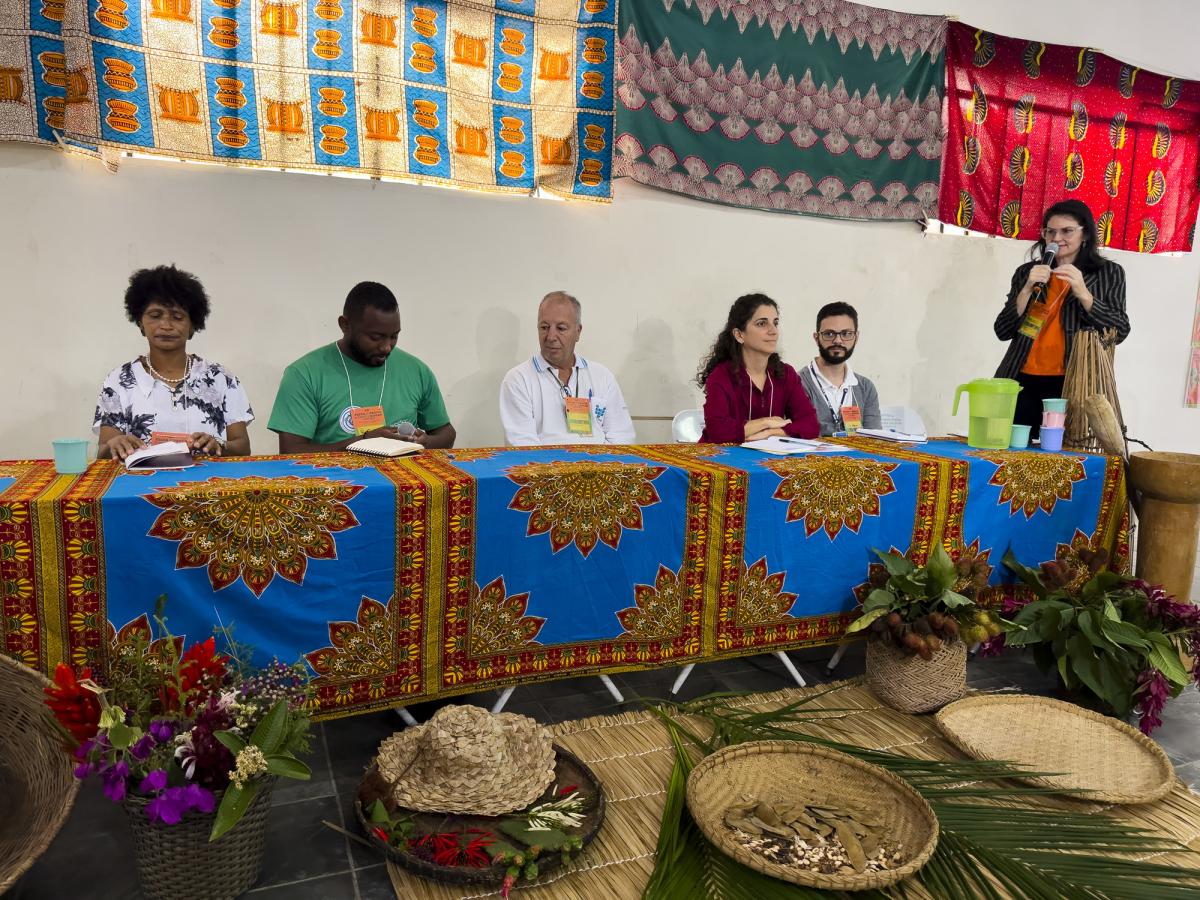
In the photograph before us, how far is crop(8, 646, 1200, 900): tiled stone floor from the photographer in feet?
4.66

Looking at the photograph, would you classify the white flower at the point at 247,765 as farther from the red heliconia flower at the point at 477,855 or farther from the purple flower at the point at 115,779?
the red heliconia flower at the point at 477,855

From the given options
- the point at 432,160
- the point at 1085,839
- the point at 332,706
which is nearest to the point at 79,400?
the point at 432,160

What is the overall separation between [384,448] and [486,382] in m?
1.71

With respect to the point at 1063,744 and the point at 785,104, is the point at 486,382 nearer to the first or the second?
the point at 785,104

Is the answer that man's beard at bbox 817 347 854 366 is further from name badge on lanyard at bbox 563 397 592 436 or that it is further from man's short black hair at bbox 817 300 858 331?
name badge on lanyard at bbox 563 397 592 436

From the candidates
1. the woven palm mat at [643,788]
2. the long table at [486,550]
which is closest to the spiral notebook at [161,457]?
the long table at [486,550]

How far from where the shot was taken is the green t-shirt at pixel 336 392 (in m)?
2.65

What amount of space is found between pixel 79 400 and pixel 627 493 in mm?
2480

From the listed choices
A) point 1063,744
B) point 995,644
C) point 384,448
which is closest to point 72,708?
point 384,448

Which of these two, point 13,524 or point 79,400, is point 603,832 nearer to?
point 13,524

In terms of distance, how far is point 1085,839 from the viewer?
151cm

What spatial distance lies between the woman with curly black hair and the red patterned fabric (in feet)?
12.3

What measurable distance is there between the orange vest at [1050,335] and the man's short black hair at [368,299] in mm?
2323

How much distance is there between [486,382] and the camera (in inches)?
146
